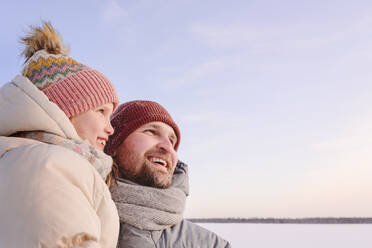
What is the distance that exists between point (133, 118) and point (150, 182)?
445mm

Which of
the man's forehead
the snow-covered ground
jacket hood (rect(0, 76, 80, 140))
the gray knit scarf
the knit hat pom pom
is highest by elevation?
the knit hat pom pom

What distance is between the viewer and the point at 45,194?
3.68ft

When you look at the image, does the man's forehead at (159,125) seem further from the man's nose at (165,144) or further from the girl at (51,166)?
the girl at (51,166)

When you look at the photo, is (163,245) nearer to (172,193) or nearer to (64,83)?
(172,193)

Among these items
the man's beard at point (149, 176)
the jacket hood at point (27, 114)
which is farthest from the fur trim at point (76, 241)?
the man's beard at point (149, 176)

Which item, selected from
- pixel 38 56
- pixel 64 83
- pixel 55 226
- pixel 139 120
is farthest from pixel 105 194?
pixel 139 120

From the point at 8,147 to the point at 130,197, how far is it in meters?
0.98

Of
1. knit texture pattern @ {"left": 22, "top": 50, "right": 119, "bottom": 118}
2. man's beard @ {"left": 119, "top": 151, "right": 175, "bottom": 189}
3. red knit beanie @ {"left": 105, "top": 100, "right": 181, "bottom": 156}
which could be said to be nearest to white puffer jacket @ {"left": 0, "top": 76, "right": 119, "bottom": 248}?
knit texture pattern @ {"left": 22, "top": 50, "right": 119, "bottom": 118}

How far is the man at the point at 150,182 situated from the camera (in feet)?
6.88

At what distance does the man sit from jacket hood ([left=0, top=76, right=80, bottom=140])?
786mm

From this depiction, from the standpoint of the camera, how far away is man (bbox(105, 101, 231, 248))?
2098 mm

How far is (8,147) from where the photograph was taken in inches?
49.2

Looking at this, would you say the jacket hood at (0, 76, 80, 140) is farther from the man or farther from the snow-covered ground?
the snow-covered ground

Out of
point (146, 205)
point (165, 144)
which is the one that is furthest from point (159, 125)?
point (146, 205)
